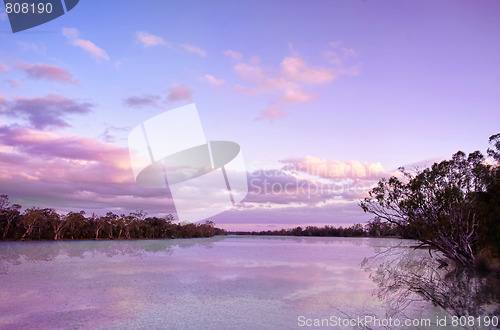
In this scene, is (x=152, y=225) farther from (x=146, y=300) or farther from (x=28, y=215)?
(x=146, y=300)

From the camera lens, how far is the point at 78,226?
3167 inches

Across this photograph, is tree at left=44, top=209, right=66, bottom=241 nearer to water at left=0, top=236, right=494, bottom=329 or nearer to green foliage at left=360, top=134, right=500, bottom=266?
water at left=0, top=236, right=494, bottom=329

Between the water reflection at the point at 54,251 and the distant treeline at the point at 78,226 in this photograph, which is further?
the distant treeline at the point at 78,226

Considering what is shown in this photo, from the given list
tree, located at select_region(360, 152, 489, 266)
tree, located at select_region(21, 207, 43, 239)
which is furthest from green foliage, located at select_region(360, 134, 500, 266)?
tree, located at select_region(21, 207, 43, 239)

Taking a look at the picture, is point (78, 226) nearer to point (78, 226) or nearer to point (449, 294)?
point (78, 226)

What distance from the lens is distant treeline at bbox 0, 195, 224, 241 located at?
66750 mm

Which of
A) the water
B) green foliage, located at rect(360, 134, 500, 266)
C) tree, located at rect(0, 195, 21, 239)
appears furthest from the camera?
tree, located at rect(0, 195, 21, 239)

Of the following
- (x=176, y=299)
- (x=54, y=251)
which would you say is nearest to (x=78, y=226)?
(x=54, y=251)

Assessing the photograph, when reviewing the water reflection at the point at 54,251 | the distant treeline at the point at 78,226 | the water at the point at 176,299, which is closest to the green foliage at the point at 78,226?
the distant treeline at the point at 78,226

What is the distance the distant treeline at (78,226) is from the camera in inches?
2628

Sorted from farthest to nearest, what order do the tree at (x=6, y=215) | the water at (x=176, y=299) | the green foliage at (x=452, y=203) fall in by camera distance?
the tree at (x=6, y=215), the green foliage at (x=452, y=203), the water at (x=176, y=299)

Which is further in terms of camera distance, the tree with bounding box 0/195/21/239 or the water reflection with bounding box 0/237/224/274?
the tree with bounding box 0/195/21/239

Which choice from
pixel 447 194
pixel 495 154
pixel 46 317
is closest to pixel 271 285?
pixel 46 317

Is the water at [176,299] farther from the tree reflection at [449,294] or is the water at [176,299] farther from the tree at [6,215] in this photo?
the tree at [6,215]
